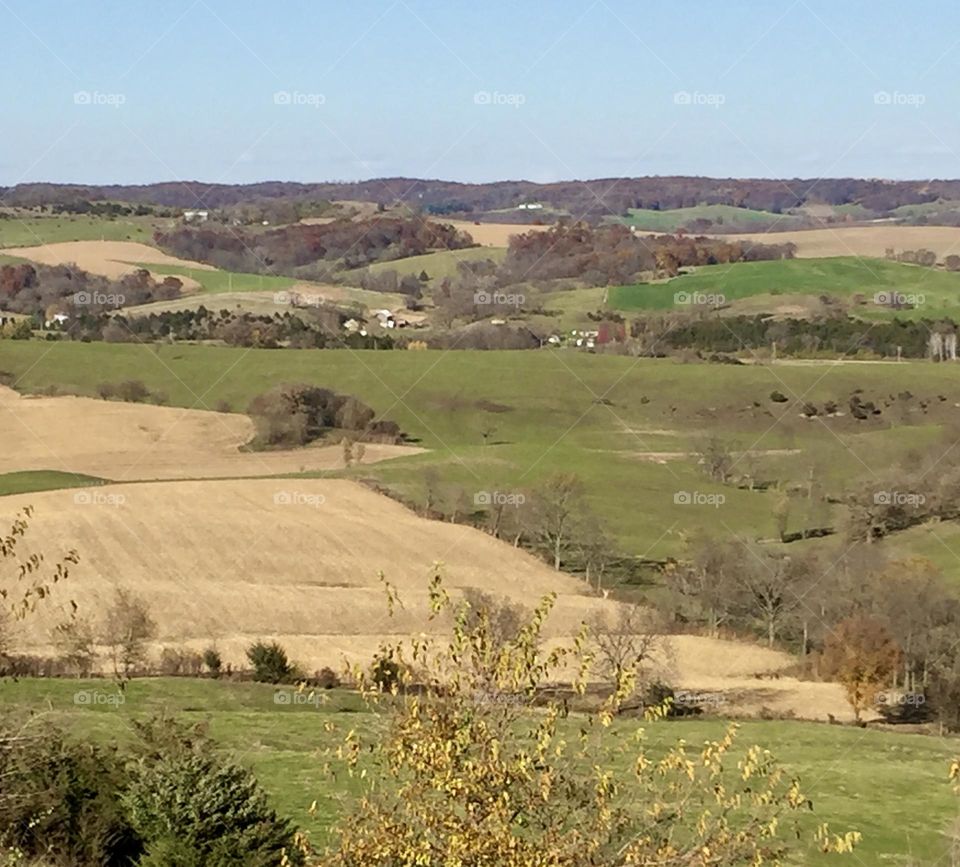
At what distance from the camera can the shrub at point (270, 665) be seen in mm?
31703

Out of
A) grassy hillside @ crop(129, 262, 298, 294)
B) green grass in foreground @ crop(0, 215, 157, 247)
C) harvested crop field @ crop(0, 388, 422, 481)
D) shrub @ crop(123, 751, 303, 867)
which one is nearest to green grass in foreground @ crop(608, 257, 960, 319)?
grassy hillside @ crop(129, 262, 298, 294)

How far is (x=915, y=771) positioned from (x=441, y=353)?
6446 cm

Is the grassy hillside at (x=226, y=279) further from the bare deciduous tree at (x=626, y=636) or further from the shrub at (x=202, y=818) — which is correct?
the shrub at (x=202, y=818)

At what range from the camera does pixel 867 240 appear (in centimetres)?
13888

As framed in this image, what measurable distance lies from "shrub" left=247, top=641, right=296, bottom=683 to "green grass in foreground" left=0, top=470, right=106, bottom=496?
2530cm

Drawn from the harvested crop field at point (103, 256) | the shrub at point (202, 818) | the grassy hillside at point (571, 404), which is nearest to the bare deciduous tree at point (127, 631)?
the shrub at point (202, 818)

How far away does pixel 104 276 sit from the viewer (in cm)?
12012

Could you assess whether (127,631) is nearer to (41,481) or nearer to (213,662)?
(213,662)

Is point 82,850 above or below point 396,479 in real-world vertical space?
above

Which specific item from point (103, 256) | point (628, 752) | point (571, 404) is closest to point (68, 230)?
point (103, 256)

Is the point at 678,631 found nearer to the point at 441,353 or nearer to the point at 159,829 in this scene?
the point at 159,829

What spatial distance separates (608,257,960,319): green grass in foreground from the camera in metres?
111

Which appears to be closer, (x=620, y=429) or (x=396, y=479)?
(x=396, y=479)

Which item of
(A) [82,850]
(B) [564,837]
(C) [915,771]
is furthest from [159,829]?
(C) [915,771]
